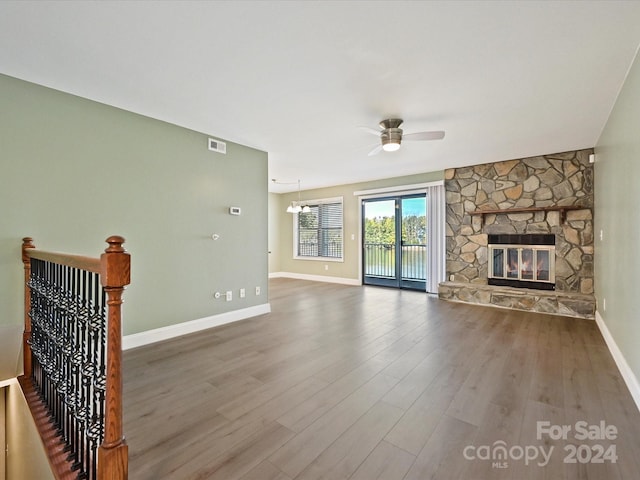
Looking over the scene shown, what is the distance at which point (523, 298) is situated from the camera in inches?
192

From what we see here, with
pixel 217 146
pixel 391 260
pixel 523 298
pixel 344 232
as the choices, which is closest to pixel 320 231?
pixel 344 232

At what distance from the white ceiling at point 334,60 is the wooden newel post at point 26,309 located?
4.77 feet

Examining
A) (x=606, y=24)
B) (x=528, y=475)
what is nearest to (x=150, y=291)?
(x=528, y=475)

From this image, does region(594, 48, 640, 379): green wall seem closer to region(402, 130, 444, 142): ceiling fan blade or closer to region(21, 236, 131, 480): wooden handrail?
region(402, 130, 444, 142): ceiling fan blade

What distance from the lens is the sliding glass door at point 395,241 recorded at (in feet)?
21.6

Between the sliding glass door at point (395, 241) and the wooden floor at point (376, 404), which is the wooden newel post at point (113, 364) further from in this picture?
the sliding glass door at point (395, 241)

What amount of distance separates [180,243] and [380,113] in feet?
9.20

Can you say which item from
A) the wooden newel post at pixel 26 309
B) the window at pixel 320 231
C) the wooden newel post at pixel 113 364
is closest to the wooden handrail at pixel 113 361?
the wooden newel post at pixel 113 364

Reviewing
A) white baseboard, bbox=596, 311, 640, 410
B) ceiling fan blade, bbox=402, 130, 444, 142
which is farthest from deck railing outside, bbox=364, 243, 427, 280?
ceiling fan blade, bbox=402, 130, 444, 142

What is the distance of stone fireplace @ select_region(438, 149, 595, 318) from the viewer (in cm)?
476

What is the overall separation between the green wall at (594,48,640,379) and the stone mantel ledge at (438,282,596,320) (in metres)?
0.44

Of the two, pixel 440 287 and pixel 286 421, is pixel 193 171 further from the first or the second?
pixel 440 287

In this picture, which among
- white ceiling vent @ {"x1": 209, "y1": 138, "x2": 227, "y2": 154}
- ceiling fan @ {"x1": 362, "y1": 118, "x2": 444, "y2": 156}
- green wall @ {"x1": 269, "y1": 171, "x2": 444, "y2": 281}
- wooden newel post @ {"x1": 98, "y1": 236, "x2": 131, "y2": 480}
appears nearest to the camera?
wooden newel post @ {"x1": 98, "y1": 236, "x2": 131, "y2": 480}

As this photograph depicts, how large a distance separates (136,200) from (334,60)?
253 centimetres
